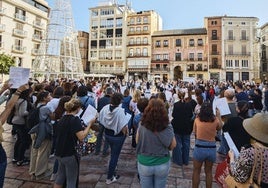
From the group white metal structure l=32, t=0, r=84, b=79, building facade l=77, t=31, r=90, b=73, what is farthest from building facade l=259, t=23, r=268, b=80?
building facade l=77, t=31, r=90, b=73

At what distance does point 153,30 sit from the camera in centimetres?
5056

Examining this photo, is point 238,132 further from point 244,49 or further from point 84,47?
point 84,47

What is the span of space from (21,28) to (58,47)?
10.8 meters

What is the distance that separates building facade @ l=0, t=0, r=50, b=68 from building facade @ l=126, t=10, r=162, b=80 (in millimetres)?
18867

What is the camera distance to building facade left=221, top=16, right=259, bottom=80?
143 ft

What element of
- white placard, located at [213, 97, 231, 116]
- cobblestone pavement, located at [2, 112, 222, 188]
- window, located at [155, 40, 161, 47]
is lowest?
cobblestone pavement, located at [2, 112, 222, 188]

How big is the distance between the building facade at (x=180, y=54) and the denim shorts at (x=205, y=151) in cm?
4170

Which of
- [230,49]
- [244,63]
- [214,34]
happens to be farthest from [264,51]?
[214,34]

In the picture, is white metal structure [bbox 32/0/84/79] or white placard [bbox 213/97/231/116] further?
white metal structure [bbox 32/0/84/79]

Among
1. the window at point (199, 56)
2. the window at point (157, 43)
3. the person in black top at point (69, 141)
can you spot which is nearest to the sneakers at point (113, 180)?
the person in black top at point (69, 141)

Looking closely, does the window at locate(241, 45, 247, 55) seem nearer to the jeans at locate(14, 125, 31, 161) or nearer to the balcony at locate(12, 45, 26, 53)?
the balcony at locate(12, 45, 26, 53)

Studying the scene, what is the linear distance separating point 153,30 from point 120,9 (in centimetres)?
1016

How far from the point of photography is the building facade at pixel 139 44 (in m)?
48.4

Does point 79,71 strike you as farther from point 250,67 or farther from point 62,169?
point 250,67
